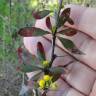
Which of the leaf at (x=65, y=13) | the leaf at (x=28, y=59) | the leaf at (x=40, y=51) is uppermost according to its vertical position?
the leaf at (x=65, y=13)

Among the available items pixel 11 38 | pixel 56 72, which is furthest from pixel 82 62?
pixel 11 38

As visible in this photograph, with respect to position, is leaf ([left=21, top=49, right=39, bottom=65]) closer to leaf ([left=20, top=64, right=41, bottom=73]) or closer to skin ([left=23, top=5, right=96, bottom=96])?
leaf ([left=20, top=64, right=41, bottom=73])

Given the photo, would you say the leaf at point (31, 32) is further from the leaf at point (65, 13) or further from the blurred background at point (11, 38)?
the blurred background at point (11, 38)

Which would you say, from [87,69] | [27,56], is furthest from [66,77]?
[27,56]

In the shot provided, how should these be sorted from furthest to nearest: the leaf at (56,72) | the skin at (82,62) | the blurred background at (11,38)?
the blurred background at (11,38) → the skin at (82,62) → the leaf at (56,72)

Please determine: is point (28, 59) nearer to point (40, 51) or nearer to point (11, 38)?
point (40, 51)

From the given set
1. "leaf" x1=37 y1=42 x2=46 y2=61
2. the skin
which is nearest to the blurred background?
the skin

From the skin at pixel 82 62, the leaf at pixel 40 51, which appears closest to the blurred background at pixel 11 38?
the skin at pixel 82 62

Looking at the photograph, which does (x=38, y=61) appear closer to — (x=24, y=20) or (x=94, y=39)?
(x=94, y=39)

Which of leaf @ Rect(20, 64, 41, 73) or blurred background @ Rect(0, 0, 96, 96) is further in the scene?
blurred background @ Rect(0, 0, 96, 96)
